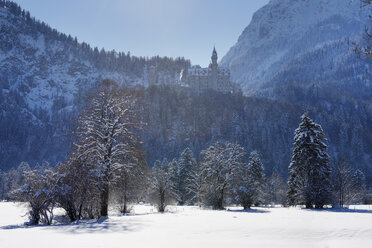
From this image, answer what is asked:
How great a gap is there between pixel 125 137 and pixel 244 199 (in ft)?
63.3

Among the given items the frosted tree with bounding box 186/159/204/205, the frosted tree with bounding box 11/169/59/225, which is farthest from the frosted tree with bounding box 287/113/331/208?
the frosted tree with bounding box 11/169/59/225

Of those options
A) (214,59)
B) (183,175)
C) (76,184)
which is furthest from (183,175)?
(214,59)

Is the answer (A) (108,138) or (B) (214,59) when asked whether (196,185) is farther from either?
(B) (214,59)

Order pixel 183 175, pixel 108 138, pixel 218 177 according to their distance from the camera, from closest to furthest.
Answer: pixel 108 138 → pixel 218 177 → pixel 183 175

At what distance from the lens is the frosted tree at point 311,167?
1107 inches

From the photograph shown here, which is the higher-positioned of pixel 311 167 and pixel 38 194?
pixel 311 167

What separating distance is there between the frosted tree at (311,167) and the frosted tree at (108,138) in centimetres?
2038

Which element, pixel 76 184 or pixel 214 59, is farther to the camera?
pixel 214 59

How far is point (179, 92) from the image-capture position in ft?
549

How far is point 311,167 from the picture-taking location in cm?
2961

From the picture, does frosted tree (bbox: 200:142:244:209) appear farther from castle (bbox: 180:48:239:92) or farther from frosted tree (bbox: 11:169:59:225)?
castle (bbox: 180:48:239:92)

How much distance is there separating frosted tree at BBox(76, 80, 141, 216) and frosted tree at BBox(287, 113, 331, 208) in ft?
66.9

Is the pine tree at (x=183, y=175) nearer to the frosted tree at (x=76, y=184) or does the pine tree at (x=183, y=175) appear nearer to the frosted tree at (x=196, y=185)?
the frosted tree at (x=196, y=185)

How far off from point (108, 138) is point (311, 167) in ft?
74.8
